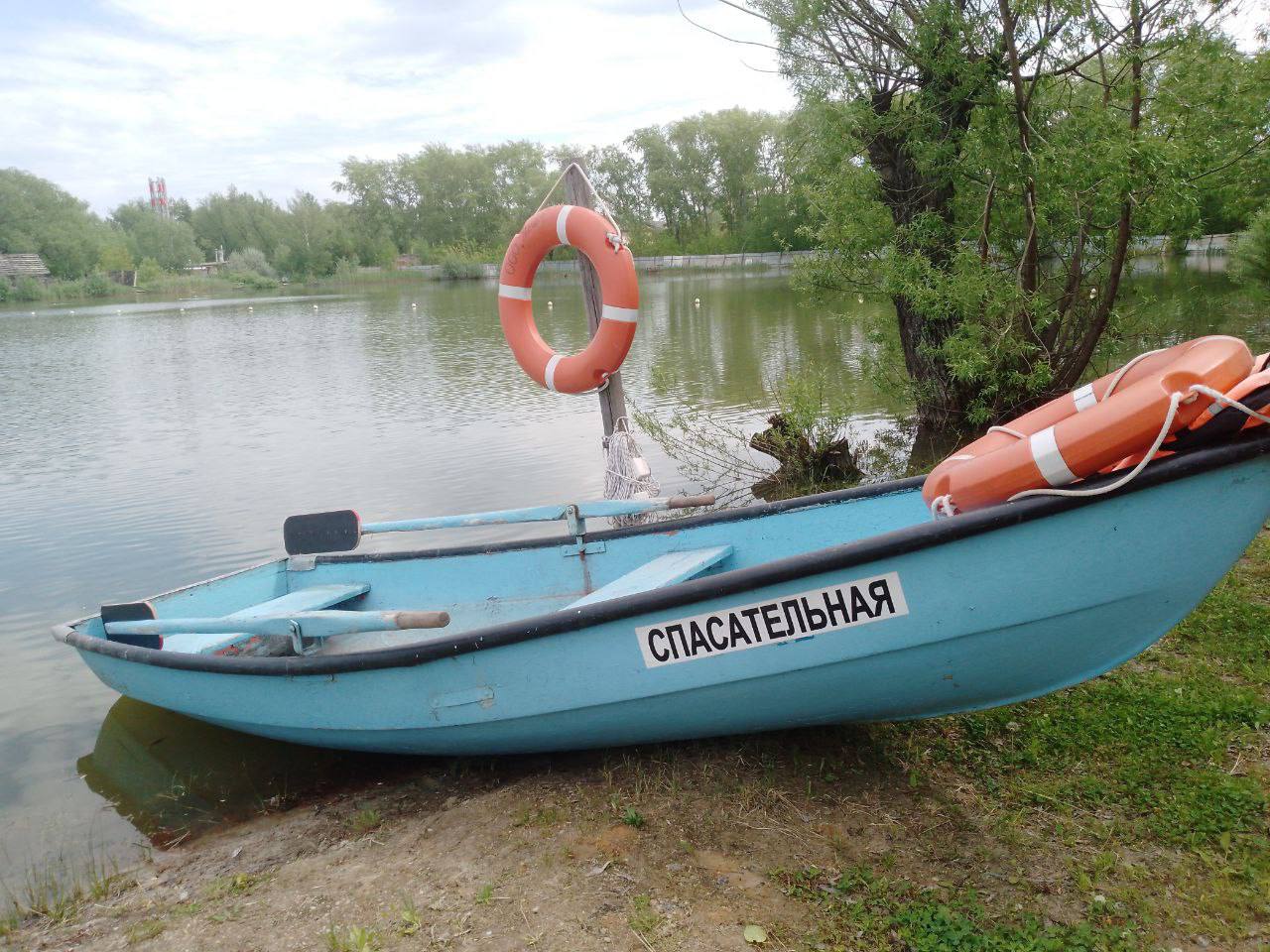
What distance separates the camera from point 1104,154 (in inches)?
248

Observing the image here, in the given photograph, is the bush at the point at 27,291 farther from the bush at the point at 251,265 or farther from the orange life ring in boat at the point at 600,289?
the orange life ring in boat at the point at 600,289

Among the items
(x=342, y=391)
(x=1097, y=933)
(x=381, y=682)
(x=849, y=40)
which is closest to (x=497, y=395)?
(x=342, y=391)

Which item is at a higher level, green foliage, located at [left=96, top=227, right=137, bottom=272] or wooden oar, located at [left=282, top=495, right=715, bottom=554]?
green foliage, located at [left=96, top=227, right=137, bottom=272]

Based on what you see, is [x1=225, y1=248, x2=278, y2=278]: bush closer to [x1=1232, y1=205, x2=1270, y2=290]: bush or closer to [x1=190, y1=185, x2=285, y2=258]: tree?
[x1=190, y1=185, x2=285, y2=258]: tree

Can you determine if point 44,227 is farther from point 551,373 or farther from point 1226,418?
point 1226,418

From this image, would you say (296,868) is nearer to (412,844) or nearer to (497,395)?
(412,844)

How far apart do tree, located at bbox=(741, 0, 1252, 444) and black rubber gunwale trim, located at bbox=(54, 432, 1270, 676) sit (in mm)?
4054

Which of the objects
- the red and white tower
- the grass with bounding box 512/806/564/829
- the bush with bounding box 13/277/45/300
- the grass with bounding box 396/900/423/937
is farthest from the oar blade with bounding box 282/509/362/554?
the red and white tower

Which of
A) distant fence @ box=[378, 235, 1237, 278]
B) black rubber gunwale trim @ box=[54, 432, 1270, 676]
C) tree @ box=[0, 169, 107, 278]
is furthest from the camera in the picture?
tree @ box=[0, 169, 107, 278]

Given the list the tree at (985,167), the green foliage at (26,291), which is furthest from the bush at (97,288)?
the tree at (985,167)

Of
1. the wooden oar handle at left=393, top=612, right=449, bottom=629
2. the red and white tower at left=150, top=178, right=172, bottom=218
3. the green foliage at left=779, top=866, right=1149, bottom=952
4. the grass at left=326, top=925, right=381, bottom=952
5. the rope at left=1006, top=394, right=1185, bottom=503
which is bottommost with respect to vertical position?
the grass at left=326, top=925, right=381, bottom=952

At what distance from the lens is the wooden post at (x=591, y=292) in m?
5.89

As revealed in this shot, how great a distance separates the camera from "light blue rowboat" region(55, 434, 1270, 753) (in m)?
2.59

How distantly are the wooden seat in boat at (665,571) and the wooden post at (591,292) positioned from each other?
1.73 metres
